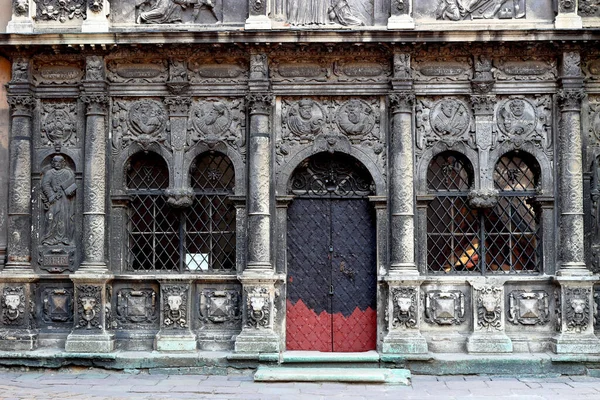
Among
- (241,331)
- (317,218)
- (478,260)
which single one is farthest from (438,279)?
(241,331)

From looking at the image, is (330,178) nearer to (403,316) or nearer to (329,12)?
(403,316)

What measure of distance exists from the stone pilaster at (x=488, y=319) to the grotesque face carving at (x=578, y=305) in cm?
101

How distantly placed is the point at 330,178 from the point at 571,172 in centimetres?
371

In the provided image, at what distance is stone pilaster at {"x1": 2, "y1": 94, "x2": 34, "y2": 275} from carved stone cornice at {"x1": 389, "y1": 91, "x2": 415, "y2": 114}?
5.72 meters

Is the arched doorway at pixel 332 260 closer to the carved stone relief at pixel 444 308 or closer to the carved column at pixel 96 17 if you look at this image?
the carved stone relief at pixel 444 308

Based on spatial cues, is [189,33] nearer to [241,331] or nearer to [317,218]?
[317,218]

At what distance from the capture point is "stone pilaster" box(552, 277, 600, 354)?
10430 mm

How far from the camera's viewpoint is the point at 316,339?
11.0m

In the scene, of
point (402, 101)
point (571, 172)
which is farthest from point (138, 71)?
point (571, 172)

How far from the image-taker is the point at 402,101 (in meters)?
10.8

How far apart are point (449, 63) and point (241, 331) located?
531cm

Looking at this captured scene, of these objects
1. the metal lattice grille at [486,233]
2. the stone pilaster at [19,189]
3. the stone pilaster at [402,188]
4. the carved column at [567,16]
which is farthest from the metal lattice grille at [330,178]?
the stone pilaster at [19,189]

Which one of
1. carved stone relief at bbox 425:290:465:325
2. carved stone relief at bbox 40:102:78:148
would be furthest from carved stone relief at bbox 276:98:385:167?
carved stone relief at bbox 40:102:78:148

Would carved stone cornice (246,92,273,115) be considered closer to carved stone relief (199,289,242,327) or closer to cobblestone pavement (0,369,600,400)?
carved stone relief (199,289,242,327)
